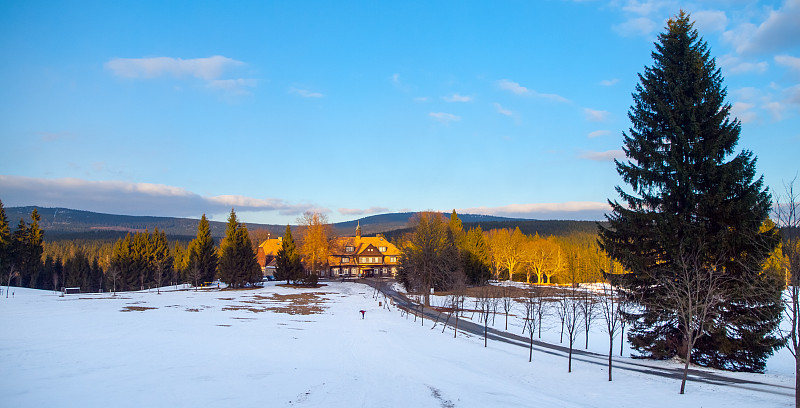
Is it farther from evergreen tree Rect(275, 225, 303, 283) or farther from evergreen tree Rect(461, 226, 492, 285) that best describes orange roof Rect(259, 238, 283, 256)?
evergreen tree Rect(461, 226, 492, 285)

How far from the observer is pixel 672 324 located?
2150 centimetres

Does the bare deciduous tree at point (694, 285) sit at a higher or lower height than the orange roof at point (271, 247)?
higher

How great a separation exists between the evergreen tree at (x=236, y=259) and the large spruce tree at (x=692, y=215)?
53952 mm

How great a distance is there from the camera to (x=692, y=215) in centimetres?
2058

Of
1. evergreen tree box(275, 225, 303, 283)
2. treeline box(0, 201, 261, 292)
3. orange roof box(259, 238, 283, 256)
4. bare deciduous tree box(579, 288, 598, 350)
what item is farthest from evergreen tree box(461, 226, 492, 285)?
orange roof box(259, 238, 283, 256)

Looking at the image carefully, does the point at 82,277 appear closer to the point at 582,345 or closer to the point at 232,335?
the point at 232,335

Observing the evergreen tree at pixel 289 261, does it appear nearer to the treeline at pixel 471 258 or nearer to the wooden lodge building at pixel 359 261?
the treeline at pixel 471 258

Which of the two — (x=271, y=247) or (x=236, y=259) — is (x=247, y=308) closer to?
(x=236, y=259)

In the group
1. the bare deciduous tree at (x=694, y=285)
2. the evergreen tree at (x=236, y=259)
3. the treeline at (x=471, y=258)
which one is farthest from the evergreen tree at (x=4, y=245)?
the bare deciduous tree at (x=694, y=285)

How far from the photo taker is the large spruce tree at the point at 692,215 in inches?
744

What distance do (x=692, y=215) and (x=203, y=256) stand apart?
68.6 meters

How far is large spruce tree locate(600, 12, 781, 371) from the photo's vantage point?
1889 cm

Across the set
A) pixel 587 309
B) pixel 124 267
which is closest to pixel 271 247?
pixel 124 267

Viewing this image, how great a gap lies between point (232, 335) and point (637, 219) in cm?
2380
